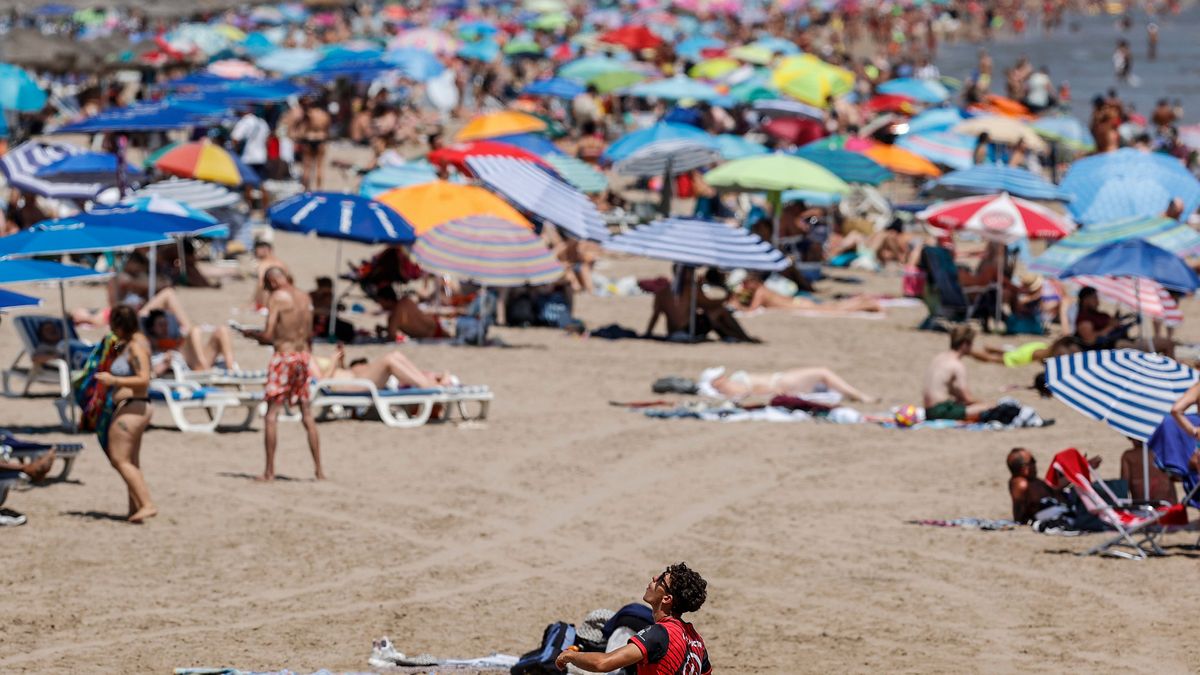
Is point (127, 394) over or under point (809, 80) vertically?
over

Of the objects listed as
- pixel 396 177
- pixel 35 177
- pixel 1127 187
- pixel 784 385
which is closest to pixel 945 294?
pixel 1127 187

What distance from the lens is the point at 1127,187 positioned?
58.7 feet

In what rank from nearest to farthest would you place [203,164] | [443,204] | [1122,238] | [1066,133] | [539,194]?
[1122,238], [443,204], [539,194], [203,164], [1066,133]

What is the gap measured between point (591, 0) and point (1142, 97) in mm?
18903

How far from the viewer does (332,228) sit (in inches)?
559

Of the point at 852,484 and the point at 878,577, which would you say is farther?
the point at 852,484

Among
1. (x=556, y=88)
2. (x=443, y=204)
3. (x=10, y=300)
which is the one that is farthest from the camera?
(x=556, y=88)

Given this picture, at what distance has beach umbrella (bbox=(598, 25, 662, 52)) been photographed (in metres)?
35.9

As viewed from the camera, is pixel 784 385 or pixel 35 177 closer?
pixel 784 385

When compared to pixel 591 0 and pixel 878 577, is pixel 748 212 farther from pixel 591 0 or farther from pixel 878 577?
pixel 591 0

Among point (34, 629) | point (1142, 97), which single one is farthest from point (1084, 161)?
point (1142, 97)

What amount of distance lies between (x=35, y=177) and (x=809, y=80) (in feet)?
45.8

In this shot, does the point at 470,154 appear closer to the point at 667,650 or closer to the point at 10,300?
the point at 10,300

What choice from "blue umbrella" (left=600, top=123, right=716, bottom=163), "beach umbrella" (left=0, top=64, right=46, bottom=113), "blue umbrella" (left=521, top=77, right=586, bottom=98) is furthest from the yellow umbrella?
"beach umbrella" (left=0, top=64, right=46, bottom=113)
